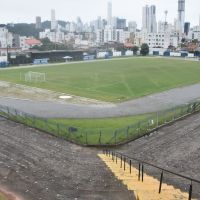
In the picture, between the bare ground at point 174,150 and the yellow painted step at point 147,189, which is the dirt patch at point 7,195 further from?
the bare ground at point 174,150

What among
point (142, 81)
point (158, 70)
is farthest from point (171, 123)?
point (158, 70)

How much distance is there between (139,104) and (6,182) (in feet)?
87.7

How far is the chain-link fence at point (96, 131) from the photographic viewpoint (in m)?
32.0

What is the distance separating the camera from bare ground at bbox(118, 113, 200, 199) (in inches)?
961

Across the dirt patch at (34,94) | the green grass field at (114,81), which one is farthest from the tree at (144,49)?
the dirt patch at (34,94)

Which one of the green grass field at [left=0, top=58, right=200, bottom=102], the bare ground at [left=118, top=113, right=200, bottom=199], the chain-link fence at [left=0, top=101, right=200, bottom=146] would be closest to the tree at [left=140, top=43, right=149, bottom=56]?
the green grass field at [left=0, top=58, right=200, bottom=102]

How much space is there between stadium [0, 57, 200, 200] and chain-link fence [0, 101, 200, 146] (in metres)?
0.08

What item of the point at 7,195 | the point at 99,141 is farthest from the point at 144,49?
the point at 7,195

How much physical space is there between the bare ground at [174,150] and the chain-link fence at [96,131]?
3.59 feet

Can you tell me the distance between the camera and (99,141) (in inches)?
1238

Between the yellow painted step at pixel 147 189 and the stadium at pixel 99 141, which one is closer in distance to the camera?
the yellow painted step at pixel 147 189

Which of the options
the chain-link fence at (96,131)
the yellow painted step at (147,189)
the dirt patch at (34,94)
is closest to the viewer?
the yellow painted step at (147,189)

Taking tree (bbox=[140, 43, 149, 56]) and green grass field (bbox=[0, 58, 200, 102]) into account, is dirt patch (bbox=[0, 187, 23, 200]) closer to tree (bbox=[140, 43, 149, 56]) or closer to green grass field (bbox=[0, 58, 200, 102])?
green grass field (bbox=[0, 58, 200, 102])

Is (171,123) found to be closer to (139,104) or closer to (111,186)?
(139,104)
